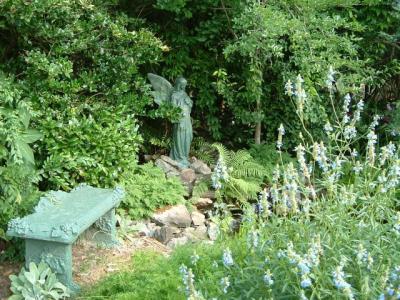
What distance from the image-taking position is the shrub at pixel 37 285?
4.30 metres

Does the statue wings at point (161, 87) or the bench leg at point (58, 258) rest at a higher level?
the statue wings at point (161, 87)

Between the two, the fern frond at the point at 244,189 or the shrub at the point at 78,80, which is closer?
the shrub at the point at 78,80

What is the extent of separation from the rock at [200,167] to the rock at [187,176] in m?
0.12

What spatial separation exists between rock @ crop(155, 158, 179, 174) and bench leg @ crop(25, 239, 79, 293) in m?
2.14

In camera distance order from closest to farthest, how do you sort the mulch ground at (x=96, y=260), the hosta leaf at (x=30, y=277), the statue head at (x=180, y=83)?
the hosta leaf at (x=30, y=277) < the mulch ground at (x=96, y=260) < the statue head at (x=180, y=83)

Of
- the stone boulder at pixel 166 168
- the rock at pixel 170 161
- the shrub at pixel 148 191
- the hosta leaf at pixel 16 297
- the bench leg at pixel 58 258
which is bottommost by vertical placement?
the hosta leaf at pixel 16 297

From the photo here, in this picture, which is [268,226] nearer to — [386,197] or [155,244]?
[386,197]

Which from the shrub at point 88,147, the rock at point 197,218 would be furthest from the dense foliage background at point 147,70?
the rock at point 197,218

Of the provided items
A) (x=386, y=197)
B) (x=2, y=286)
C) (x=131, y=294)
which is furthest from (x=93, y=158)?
(x=386, y=197)

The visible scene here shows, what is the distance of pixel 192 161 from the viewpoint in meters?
6.89

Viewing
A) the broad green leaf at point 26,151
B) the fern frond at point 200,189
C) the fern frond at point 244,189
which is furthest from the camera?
the fern frond at point 200,189

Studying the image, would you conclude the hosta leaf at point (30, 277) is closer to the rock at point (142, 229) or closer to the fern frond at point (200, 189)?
the rock at point (142, 229)

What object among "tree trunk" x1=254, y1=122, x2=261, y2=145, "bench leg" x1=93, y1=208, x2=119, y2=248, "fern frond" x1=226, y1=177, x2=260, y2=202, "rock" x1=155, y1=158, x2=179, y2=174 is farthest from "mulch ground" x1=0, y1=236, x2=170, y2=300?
"tree trunk" x1=254, y1=122, x2=261, y2=145

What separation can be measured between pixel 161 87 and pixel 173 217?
5.24 ft
